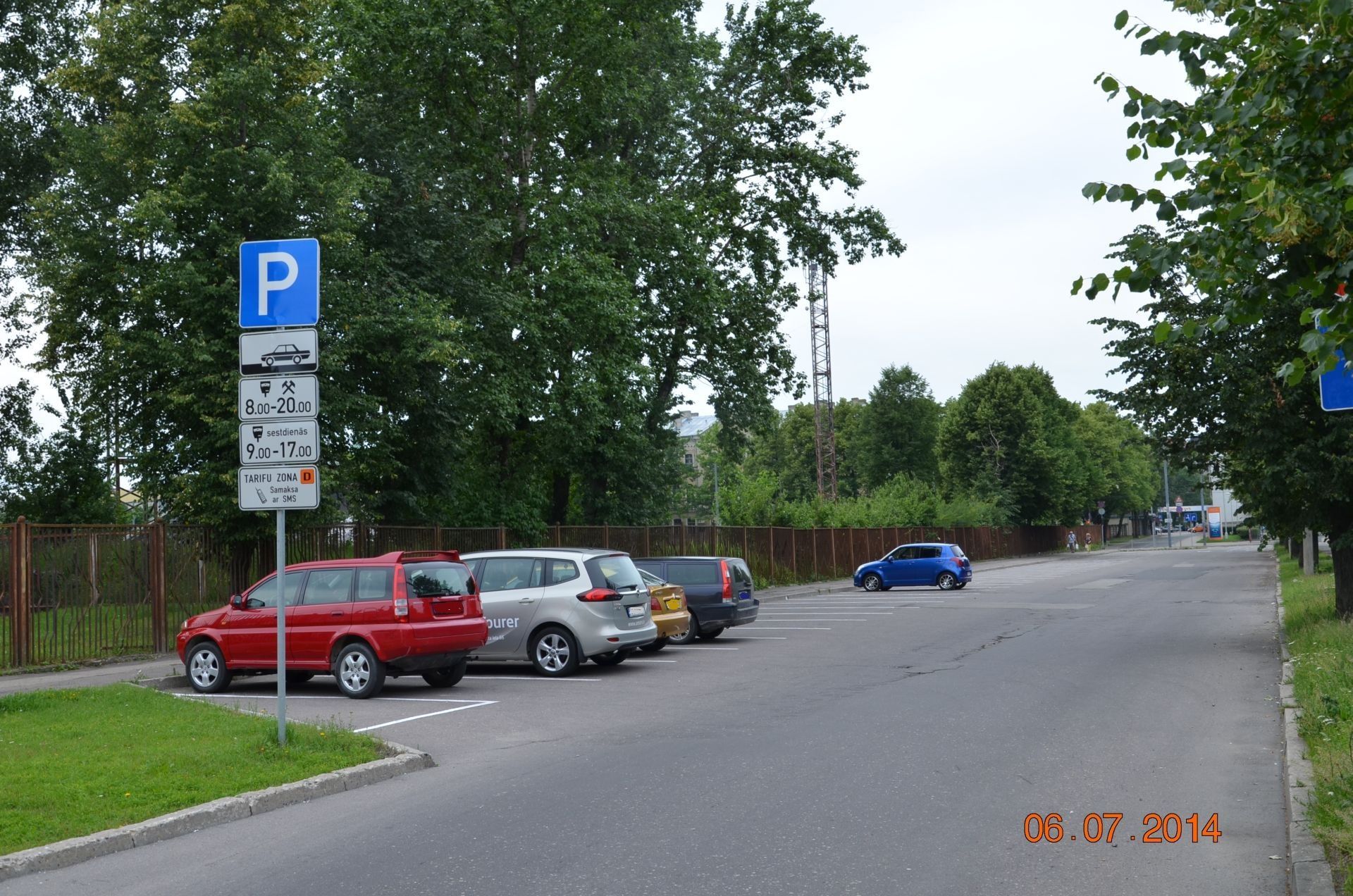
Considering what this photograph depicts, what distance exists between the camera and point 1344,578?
1812cm

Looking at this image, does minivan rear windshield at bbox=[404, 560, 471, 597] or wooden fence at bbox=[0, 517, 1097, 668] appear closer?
minivan rear windshield at bbox=[404, 560, 471, 597]

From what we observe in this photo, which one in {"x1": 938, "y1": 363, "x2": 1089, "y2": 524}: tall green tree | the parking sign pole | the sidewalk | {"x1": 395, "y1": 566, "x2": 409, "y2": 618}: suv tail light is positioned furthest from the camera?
{"x1": 938, "y1": 363, "x2": 1089, "y2": 524}: tall green tree

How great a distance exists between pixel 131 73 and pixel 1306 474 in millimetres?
22119

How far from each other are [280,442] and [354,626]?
4.36m

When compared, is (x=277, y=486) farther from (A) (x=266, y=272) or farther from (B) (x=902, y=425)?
(B) (x=902, y=425)

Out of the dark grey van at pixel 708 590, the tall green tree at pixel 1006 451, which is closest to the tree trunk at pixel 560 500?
the dark grey van at pixel 708 590

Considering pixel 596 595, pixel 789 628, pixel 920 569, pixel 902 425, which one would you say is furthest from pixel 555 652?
pixel 902 425

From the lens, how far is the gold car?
18.7 m

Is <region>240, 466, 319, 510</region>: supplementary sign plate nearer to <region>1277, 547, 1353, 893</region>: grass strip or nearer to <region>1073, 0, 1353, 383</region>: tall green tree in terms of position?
<region>1073, 0, 1353, 383</region>: tall green tree

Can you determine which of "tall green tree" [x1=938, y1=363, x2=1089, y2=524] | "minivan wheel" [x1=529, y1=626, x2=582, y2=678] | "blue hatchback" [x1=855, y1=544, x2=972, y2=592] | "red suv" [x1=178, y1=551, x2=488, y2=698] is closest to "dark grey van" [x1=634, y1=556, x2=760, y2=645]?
"minivan wheel" [x1=529, y1=626, x2=582, y2=678]

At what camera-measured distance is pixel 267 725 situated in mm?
10852

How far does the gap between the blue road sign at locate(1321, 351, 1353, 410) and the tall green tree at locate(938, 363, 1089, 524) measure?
2909 inches

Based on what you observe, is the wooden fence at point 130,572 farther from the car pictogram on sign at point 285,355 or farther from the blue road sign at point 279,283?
the car pictogram on sign at point 285,355
